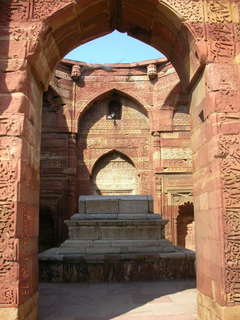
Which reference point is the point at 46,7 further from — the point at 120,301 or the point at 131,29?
the point at 120,301

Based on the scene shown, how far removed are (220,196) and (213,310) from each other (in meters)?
1.13

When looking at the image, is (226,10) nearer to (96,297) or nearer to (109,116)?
(96,297)

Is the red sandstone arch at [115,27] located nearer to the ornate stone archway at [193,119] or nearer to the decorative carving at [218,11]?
the ornate stone archway at [193,119]

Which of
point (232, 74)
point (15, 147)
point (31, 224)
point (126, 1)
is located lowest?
point (31, 224)

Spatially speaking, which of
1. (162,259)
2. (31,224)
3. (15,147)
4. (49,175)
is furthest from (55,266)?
(49,175)

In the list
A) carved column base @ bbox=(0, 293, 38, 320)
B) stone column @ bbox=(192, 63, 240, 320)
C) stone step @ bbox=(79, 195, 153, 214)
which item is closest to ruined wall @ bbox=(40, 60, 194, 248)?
stone step @ bbox=(79, 195, 153, 214)

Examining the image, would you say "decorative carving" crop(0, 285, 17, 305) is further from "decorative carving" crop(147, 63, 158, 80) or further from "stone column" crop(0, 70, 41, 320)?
"decorative carving" crop(147, 63, 158, 80)

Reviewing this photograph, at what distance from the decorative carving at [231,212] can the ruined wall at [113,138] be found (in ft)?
33.2

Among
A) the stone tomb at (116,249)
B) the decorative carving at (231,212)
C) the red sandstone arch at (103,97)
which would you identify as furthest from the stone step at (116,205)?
the red sandstone arch at (103,97)

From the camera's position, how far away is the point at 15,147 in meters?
3.55

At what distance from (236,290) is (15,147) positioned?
2531 millimetres

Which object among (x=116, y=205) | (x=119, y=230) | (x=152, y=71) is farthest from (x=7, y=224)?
(x=152, y=71)

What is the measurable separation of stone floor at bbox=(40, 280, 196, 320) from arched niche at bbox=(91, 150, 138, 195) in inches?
322

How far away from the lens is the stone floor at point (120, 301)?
13.7 feet
